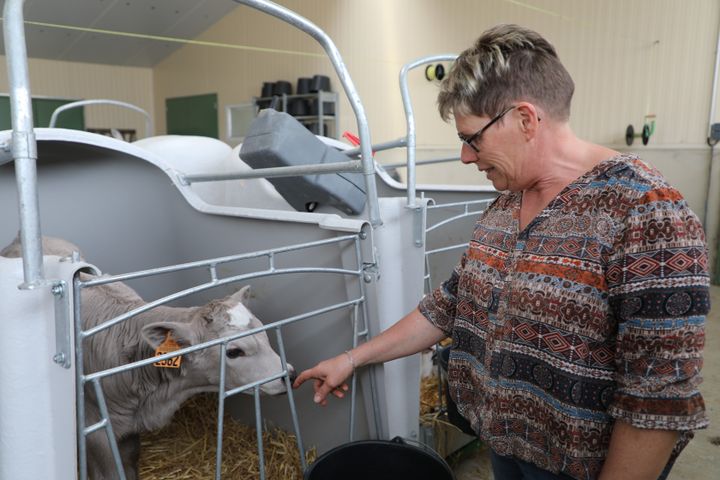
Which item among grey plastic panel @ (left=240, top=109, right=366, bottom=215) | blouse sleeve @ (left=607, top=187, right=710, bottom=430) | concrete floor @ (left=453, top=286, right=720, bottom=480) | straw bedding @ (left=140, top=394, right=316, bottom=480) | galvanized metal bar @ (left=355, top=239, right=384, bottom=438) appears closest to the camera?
blouse sleeve @ (left=607, top=187, right=710, bottom=430)

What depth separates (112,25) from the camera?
8.62 m

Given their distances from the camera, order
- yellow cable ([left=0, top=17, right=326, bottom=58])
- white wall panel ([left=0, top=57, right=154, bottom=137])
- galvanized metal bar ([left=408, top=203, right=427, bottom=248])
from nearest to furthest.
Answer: galvanized metal bar ([left=408, top=203, right=427, bottom=248]) < yellow cable ([left=0, top=17, right=326, bottom=58]) < white wall panel ([left=0, top=57, right=154, bottom=137])

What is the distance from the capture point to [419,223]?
5.41 ft

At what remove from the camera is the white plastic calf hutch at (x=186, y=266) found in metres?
0.93

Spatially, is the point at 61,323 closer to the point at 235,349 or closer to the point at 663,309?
the point at 235,349

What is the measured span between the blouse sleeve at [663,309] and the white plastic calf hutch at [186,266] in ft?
2.30

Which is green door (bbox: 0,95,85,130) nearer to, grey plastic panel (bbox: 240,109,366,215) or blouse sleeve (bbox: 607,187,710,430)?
grey plastic panel (bbox: 240,109,366,215)

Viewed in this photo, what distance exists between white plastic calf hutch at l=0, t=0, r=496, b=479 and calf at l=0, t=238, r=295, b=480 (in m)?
0.07

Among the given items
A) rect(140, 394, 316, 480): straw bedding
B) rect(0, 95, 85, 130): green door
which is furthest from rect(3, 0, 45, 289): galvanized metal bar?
rect(0, 95, 85, 130): green door

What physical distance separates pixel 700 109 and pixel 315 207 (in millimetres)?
5030

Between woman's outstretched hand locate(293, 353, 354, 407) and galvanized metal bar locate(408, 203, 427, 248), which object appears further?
galvanized metal bar locate(408, 203, 427, 248)

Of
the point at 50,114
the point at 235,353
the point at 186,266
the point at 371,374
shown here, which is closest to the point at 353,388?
the point at 371,374

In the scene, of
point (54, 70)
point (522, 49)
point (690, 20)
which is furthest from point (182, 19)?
point (522, 49)

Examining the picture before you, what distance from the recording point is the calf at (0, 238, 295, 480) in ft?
5.19
